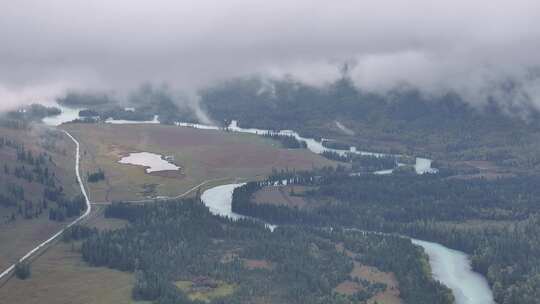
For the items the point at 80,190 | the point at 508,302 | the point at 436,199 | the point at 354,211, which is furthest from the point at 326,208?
the point at 508,302

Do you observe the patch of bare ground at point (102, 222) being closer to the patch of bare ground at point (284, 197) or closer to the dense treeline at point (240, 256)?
the dense treeline at point (240, 256)

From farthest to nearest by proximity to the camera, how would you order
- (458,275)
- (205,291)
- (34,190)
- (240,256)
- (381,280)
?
(34,190)
(240,256)
(458,275)
(381,280)
(205,291)

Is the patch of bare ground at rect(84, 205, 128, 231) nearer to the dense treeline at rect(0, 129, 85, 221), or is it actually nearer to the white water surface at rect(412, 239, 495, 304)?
the dense treeline at rect(0, 129, 85, 221)

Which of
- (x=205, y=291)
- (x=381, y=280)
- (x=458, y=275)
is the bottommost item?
(x=205, y=291)

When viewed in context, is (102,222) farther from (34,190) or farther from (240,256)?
(240,256)

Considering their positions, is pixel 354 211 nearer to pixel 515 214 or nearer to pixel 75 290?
pixel 515 214

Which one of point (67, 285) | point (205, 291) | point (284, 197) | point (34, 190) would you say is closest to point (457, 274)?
point (205, 291)

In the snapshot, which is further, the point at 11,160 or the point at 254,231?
the point at 11,160
